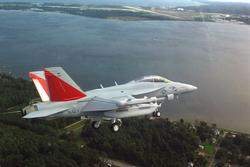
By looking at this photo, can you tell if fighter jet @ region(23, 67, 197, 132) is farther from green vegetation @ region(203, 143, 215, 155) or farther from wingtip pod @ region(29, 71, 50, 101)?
green vegetation @ region(203, 143, 215, 155)

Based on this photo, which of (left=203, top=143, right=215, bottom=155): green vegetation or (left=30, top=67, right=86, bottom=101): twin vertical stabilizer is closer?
(left=30, top=67, right=86, bottom=101): twin vertical stabilizer

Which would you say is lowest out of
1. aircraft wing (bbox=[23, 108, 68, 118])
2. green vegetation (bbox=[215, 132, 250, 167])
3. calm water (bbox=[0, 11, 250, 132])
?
green vegetation (bbox=[215, 132, 250, 167])

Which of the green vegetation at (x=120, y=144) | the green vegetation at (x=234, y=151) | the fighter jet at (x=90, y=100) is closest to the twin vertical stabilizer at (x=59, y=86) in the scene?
the fighter jet at (x=90, y=100)

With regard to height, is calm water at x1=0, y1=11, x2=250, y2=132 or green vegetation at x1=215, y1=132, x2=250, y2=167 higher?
calm water at x1=0, y1=11, x2=250, y2=132

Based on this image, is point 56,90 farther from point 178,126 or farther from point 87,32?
point 87,32

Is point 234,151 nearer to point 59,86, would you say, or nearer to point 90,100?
point 90,100

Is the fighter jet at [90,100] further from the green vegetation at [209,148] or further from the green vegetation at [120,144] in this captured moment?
the green vegetation at [209,148]

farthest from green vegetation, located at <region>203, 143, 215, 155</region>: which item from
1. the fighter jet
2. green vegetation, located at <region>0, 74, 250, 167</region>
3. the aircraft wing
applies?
the aircraft wing

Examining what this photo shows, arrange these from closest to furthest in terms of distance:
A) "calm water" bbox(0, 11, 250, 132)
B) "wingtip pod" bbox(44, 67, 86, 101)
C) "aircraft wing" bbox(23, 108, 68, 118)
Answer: "aircraft wing" bbox(23, 108, 68, 118) → "wingtip pod" bbox(44, 67, 86, 101) → "calm water" bbox(0, 11, 250, 132)
